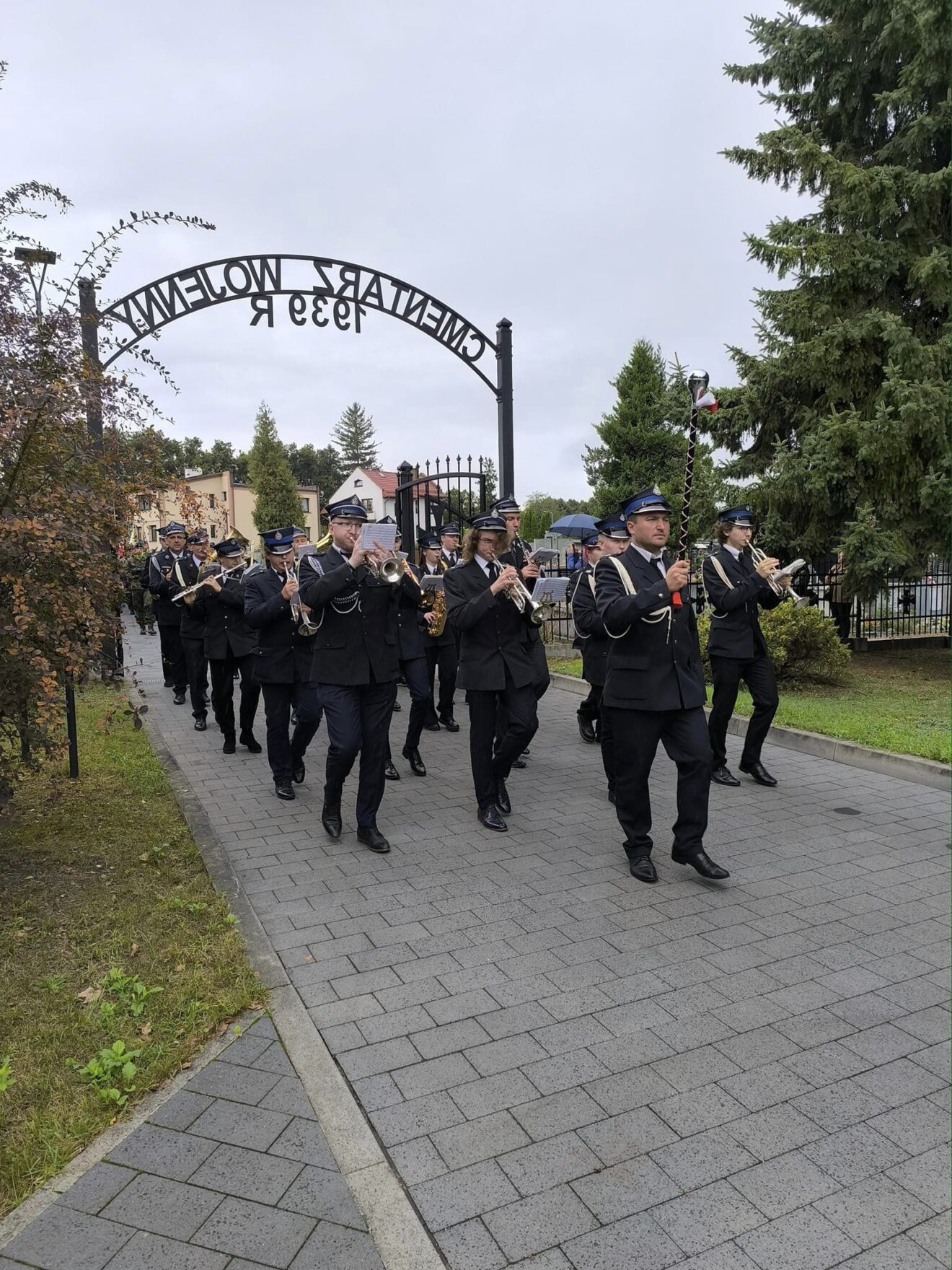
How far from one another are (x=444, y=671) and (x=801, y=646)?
458 cm

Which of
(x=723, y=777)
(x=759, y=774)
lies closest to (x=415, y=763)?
(x=723, y=777)

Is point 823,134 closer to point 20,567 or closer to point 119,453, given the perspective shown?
point 119,453

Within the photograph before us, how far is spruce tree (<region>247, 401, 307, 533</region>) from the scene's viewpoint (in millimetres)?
53438

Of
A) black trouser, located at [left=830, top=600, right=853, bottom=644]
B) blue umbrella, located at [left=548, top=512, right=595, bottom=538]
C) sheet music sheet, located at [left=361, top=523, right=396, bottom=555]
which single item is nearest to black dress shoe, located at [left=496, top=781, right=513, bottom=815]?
sheet music sheet, located at [left=361, top=523, right=396, bottom=555]

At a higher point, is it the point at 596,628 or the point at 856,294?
the point at 856,294

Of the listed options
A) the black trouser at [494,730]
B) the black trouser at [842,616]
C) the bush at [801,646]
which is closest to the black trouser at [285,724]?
the black trouser at [494,730]

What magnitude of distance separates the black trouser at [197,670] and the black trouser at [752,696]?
5.57m

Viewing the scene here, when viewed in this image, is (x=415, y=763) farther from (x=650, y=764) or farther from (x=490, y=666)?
(x=650, y=764)

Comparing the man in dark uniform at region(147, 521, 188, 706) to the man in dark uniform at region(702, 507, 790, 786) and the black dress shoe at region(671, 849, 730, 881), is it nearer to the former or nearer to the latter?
the man in dark uniform at region(702, 507, 790, 786)

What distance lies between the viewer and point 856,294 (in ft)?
42.3

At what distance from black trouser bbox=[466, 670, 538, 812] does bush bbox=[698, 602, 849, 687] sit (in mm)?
4911

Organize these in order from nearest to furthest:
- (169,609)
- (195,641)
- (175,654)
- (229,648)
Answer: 1. (229,648)
2. (195,641)
3. (169,609)
4. (175,654)

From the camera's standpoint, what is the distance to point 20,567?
430 centimetres

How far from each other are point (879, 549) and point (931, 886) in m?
7.94
